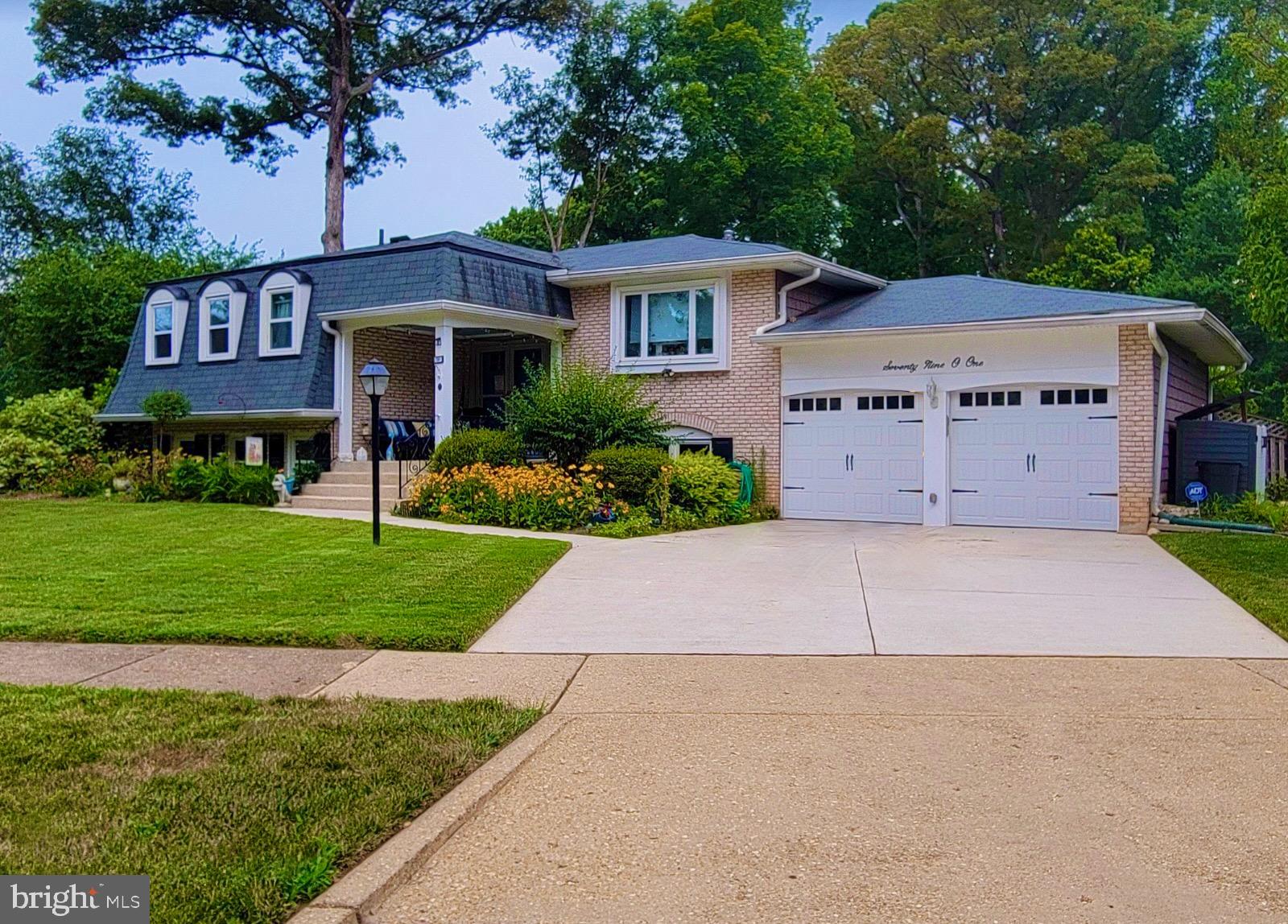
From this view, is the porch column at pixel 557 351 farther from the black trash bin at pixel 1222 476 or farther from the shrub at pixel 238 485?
the black trash bin at pixel 1222 476

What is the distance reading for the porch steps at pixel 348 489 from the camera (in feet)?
56.5

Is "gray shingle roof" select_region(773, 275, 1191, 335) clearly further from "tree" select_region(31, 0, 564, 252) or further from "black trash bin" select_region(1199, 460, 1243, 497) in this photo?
"tree" select_region(31, 0, 564, 252)

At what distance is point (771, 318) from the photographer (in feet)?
58.9

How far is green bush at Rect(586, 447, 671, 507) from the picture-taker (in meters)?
15.6

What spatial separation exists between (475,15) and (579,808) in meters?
29.7

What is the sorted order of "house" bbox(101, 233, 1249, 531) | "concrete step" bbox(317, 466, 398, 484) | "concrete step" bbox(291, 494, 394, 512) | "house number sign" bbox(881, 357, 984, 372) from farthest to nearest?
"concrete step" bbox(317, 466, 398, 484), "concrete step" bbox(291, 494, 394, 512), "house number sign" bbox(881, 357, 984, 372), "house" bbox(101, 233, 1249, 531)

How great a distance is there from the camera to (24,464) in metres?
20.8

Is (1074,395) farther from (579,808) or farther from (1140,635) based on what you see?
(579,808)

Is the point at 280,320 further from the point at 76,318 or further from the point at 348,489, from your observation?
the point at 76,318

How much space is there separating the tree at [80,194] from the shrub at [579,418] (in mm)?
29365

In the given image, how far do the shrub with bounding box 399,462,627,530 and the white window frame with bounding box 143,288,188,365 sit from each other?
26.5 ft

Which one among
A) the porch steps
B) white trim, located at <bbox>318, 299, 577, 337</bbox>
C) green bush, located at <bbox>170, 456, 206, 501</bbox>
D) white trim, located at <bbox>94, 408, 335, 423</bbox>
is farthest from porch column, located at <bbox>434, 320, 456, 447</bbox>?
green bush, located at <bbox>170, 456, 206, 501</bbox>

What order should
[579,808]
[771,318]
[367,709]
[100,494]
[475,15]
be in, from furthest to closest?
[475,15]
[100,494]
[771,318]
[367,709]
[579,808]

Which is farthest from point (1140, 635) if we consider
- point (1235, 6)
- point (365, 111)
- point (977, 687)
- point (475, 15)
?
point (1235, 6)
